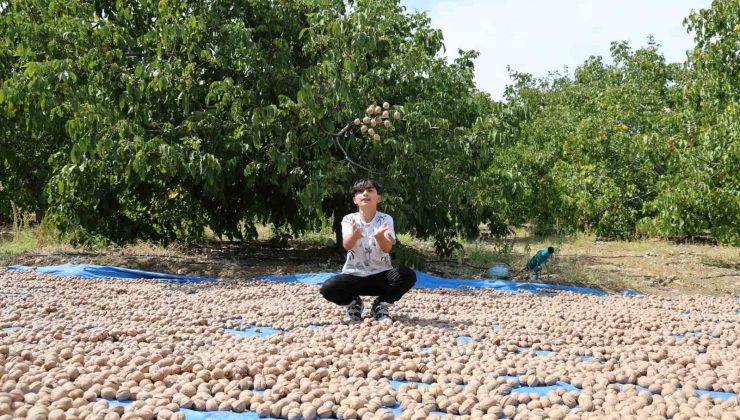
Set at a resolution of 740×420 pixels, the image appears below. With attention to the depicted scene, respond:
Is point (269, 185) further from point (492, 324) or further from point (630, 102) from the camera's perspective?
point (630, 102)

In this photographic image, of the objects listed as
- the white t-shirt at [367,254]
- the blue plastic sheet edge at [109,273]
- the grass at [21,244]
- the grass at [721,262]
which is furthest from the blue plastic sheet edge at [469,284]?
the grass at [21,244]

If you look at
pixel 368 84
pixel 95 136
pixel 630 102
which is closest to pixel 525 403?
pixel 368 84

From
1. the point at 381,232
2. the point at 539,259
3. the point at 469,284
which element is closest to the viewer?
the point at 381,232

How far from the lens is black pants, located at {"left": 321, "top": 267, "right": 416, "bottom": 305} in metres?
3.46

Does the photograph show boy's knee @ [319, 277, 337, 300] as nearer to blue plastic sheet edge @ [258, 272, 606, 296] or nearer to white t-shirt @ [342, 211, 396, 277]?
white t-shirt @ [342, 211, 396, 277]

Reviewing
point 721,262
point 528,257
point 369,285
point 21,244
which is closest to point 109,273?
point 369,285

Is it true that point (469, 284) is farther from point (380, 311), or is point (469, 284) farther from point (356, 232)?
point (356, 232)

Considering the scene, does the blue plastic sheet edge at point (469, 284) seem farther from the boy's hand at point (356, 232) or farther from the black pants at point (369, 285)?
the boy's hand at point (356, 232)

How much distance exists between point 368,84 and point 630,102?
→ 21.5 feet

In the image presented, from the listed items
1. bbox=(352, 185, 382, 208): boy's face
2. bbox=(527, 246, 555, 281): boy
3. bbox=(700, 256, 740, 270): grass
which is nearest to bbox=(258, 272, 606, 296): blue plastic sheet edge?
bbox=(527, 246, 555, 281): boy

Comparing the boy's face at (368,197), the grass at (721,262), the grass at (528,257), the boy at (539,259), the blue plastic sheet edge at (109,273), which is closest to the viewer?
the boy's face at (368,197)

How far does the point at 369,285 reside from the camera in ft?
11.5

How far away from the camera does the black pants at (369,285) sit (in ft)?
11.3

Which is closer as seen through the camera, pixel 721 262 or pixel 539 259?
pixel 539 259
